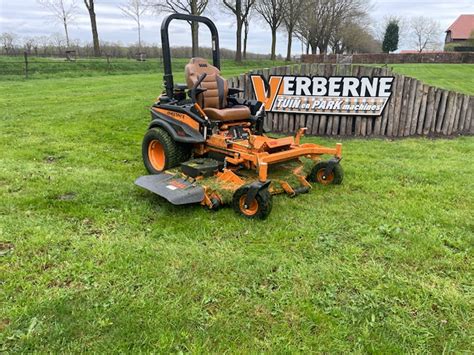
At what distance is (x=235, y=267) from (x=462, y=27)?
81.2 metres

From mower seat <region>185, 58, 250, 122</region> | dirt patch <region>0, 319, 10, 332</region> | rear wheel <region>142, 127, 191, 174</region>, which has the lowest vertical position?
dirt patch <region>0, 319, 10, 332</region>

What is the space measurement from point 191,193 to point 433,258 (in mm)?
2418

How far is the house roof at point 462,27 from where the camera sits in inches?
2694

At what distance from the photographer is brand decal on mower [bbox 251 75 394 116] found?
8.05m

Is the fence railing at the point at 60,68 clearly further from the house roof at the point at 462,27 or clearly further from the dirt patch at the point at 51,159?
the house roof at the point at 462,27

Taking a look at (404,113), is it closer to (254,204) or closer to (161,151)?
(161,151)

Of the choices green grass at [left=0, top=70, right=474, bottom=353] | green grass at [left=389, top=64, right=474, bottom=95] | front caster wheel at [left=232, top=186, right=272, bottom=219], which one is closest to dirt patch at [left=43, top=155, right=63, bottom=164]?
green grass at [left=0, top=70, right=474, bottom=353]

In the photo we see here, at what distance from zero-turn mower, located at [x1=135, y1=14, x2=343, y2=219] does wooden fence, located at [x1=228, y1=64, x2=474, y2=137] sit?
3043 mm

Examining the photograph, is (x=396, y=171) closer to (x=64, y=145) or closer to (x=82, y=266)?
(x=82, y=266)

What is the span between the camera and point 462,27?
228 feet

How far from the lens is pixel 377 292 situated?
3.07 meters

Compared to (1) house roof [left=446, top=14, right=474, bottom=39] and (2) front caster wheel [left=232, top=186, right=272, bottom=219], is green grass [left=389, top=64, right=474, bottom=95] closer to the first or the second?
(2) front caster wheel [left=232, top=186, right=272, bottom=219]

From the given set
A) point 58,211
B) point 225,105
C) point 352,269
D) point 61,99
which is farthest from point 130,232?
point 61,99

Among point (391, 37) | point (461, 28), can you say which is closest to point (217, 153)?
point (391, 37)
